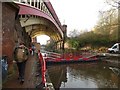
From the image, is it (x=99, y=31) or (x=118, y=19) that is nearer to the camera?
(x=118, y=19)

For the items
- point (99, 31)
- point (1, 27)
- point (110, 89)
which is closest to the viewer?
point (1, 27)

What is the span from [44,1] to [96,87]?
14.8m

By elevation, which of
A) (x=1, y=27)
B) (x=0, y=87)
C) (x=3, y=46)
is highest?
(x=1, y=27)

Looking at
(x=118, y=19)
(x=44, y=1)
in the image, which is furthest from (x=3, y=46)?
(x=118, y=19)

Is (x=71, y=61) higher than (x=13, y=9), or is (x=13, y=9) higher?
(x=13, y=9)

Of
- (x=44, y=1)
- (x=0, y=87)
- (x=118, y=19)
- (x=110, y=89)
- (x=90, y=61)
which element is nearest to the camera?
(x=0, y=87)

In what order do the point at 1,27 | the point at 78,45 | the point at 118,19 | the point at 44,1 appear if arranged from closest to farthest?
1. the point at 1,27
2. the point at 44,1
3. the point at 118,19
4. the point at 78,45

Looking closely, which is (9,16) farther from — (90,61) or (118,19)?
(118,19)

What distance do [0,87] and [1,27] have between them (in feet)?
7.32

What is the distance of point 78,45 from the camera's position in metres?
43.7

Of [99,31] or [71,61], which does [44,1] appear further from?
[99,31]

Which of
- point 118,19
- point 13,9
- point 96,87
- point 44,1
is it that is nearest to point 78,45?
point 118,19

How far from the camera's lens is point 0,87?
6.07m

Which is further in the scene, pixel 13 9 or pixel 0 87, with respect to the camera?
pixel 13 9
